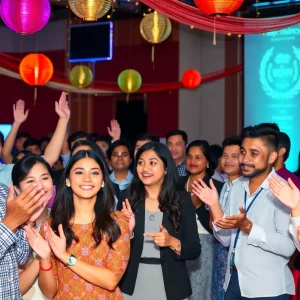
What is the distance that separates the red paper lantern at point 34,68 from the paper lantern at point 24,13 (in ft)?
5.70

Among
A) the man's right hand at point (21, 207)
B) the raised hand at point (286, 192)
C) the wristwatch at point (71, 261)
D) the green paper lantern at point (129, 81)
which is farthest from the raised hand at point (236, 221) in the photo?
the green paper lantern at point (129, 81)

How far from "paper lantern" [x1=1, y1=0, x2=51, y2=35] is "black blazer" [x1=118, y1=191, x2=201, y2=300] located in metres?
2.73

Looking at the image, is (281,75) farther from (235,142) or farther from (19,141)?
(235,142)

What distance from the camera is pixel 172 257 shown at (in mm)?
3176

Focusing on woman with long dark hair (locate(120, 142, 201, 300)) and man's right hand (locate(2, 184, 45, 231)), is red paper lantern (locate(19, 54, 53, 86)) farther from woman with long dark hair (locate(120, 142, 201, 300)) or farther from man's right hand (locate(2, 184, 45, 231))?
man's right hand (locate(2, 184, 45, 231))

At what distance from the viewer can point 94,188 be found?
2.79m

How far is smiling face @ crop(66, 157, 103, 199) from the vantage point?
278 cm

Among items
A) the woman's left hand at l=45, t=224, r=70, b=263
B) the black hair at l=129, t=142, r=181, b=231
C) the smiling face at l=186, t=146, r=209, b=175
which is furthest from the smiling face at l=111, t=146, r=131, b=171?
the woman's left hand at l=45, t=224, r=70, b=263

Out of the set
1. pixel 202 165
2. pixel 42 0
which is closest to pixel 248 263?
pixel 202 165

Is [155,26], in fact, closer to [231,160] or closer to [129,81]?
[129,81]

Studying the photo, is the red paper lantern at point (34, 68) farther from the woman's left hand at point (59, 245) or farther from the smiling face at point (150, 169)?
the woman's left hand at point (59, 245)

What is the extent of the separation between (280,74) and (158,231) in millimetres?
6108

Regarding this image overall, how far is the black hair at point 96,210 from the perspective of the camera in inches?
106

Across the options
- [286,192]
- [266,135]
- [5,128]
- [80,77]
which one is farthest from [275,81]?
[286,192]
